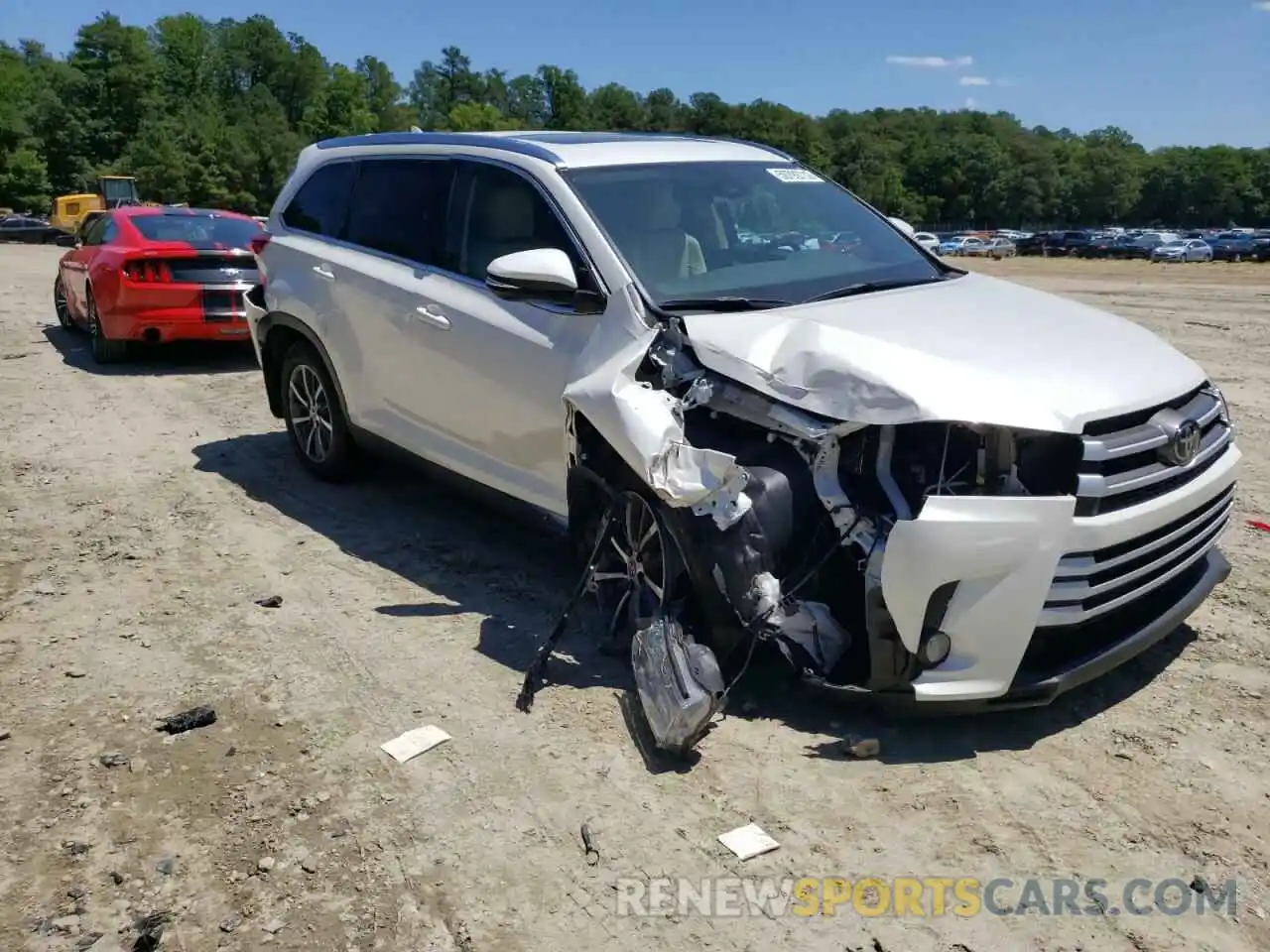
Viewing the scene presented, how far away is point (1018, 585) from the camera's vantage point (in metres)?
3.36

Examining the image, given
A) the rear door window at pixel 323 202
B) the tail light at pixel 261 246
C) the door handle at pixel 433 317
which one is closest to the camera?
the door handle at pixel 433 317

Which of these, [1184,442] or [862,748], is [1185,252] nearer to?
[1184,442]

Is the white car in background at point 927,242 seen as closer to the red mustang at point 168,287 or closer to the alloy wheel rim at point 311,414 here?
the alloy wheel rim at point 311,414

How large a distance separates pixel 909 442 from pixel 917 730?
3.30 feet

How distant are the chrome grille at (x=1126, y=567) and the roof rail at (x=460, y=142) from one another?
9.09ft

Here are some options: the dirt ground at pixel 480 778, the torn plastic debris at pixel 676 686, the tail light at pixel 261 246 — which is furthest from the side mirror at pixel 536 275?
the tail light at pixel 261 246

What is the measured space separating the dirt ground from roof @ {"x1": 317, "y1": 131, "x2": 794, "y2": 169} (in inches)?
64.9

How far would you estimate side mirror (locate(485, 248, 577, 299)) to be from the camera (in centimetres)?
425

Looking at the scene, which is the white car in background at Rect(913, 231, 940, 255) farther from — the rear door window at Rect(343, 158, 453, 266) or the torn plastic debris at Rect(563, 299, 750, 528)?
the rear door window at Rect(343, 158, 453, 266)

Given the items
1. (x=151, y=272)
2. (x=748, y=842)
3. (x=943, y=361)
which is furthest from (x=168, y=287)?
(x=748, y=842)

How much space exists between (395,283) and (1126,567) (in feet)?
11.8

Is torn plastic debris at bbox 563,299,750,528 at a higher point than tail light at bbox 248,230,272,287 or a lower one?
lower

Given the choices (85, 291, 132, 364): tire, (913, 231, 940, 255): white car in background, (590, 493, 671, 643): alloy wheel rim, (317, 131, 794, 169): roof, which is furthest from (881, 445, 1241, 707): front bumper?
(85, 291, 132, 364): tire

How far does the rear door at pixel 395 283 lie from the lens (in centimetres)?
541
